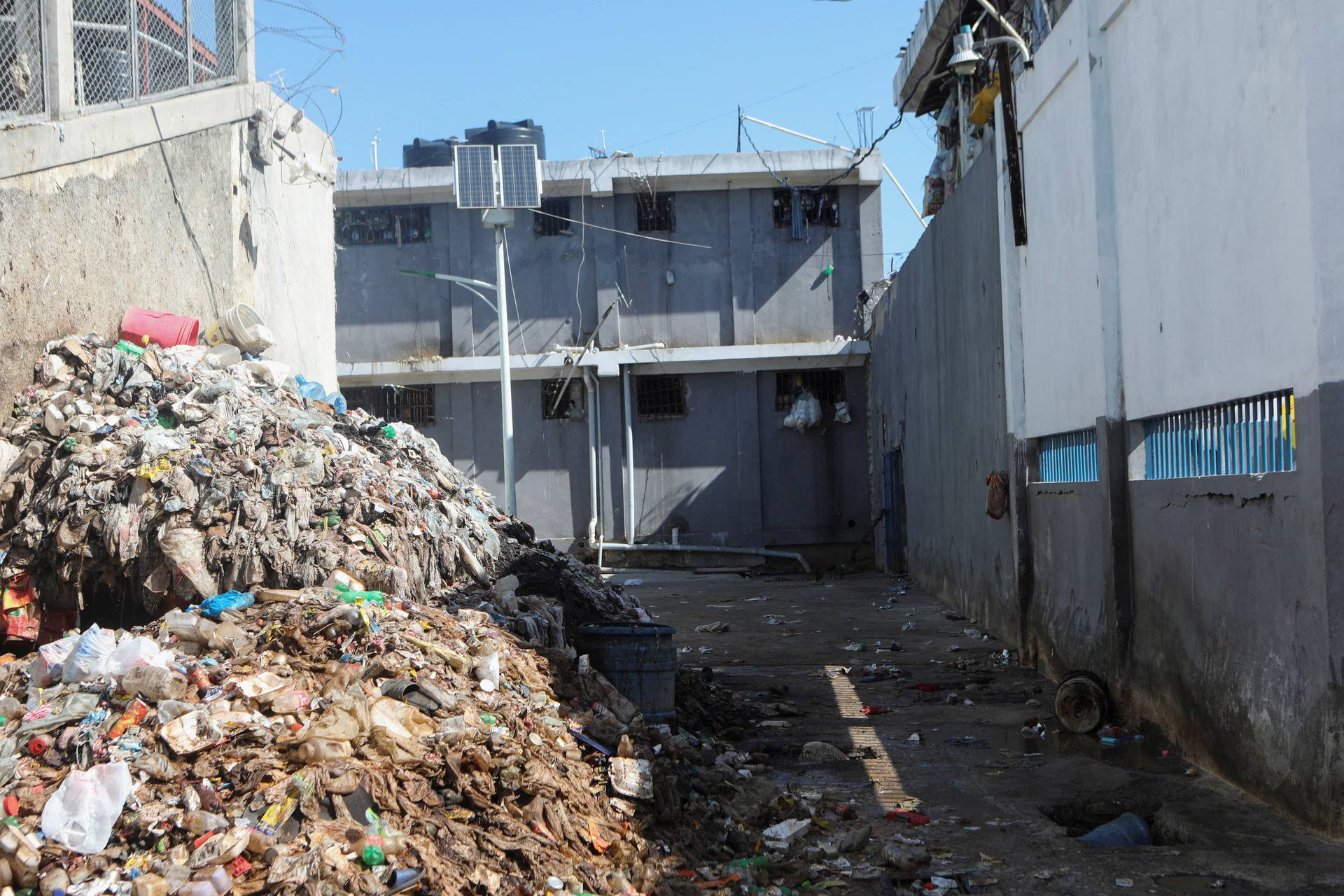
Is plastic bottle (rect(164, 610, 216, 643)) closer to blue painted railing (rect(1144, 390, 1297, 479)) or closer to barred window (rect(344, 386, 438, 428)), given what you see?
blue painted railing (rect(1144, 390, 1297, 479))

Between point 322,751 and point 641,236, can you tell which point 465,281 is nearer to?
point 641,236

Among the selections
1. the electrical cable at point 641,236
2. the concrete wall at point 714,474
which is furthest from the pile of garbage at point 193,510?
the electrical cable at point 641,236

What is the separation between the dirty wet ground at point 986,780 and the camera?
15.4 ft

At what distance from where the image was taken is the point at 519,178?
18.4 meters

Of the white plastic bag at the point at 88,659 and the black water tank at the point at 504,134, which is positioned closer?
the white plastic bag at the point at 88,659

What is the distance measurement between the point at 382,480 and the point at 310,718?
2934 millimetres

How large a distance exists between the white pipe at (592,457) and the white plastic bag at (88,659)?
634 inches

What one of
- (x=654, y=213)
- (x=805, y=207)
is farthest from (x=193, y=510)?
(x=805, y=207)

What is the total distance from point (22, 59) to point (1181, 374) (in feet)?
26.7

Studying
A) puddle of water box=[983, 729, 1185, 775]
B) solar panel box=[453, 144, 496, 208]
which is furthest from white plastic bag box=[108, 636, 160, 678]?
solar panel box=[453, 144, 496, 208]

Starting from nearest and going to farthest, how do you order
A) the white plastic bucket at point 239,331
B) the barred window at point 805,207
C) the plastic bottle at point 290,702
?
1. the plastic bottle at point 290,702
2. the white plastic bucket at point 239,331
3. the barred window at point 805,207

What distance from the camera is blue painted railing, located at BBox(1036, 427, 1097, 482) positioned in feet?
26.7

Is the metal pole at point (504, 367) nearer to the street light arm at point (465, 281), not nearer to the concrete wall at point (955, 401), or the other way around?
the street light arm at point (465, 281)

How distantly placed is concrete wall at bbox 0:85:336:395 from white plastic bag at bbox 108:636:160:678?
3.03 m
